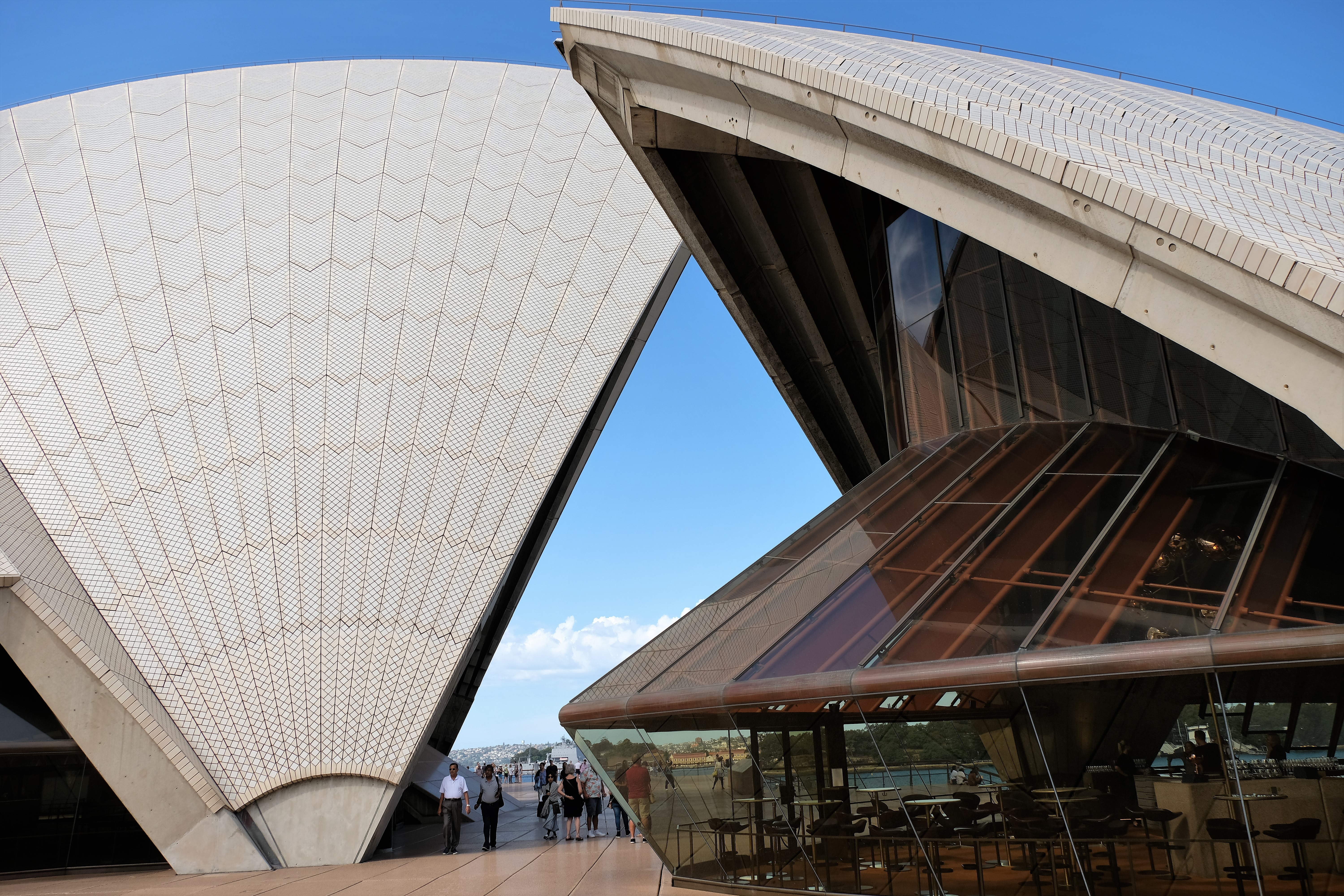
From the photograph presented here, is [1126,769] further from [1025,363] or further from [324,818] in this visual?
[324,818]

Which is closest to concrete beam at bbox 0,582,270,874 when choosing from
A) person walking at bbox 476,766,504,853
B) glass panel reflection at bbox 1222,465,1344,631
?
person walking at bbox 476,766,504,853

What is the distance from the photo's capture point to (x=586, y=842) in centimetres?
1445

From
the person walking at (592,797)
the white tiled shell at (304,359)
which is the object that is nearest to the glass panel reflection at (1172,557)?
the white tiled shell at (304,359)

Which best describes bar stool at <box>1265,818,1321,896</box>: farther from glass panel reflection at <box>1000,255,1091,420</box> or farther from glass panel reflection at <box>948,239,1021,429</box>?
glass panel reflection at <box>948,239,1021,429</box>

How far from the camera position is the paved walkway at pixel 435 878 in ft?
30.8

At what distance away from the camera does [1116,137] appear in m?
6.86

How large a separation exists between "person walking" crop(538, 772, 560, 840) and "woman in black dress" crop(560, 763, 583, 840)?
0.85ft

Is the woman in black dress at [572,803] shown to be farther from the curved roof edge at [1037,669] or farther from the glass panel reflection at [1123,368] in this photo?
the glass panel reflection at [1123,368]

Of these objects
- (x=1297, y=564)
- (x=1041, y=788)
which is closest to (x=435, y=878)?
(x=1041, y=788)

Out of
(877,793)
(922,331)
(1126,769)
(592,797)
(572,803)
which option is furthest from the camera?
(592,797)

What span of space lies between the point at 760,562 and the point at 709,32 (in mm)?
5862

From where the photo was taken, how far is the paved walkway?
9.38m

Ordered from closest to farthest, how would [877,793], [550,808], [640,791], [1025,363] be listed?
1. [877,793]
2. [640,791]
3. [1025,363]
4. [550,808]

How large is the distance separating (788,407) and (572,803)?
9651 mm
